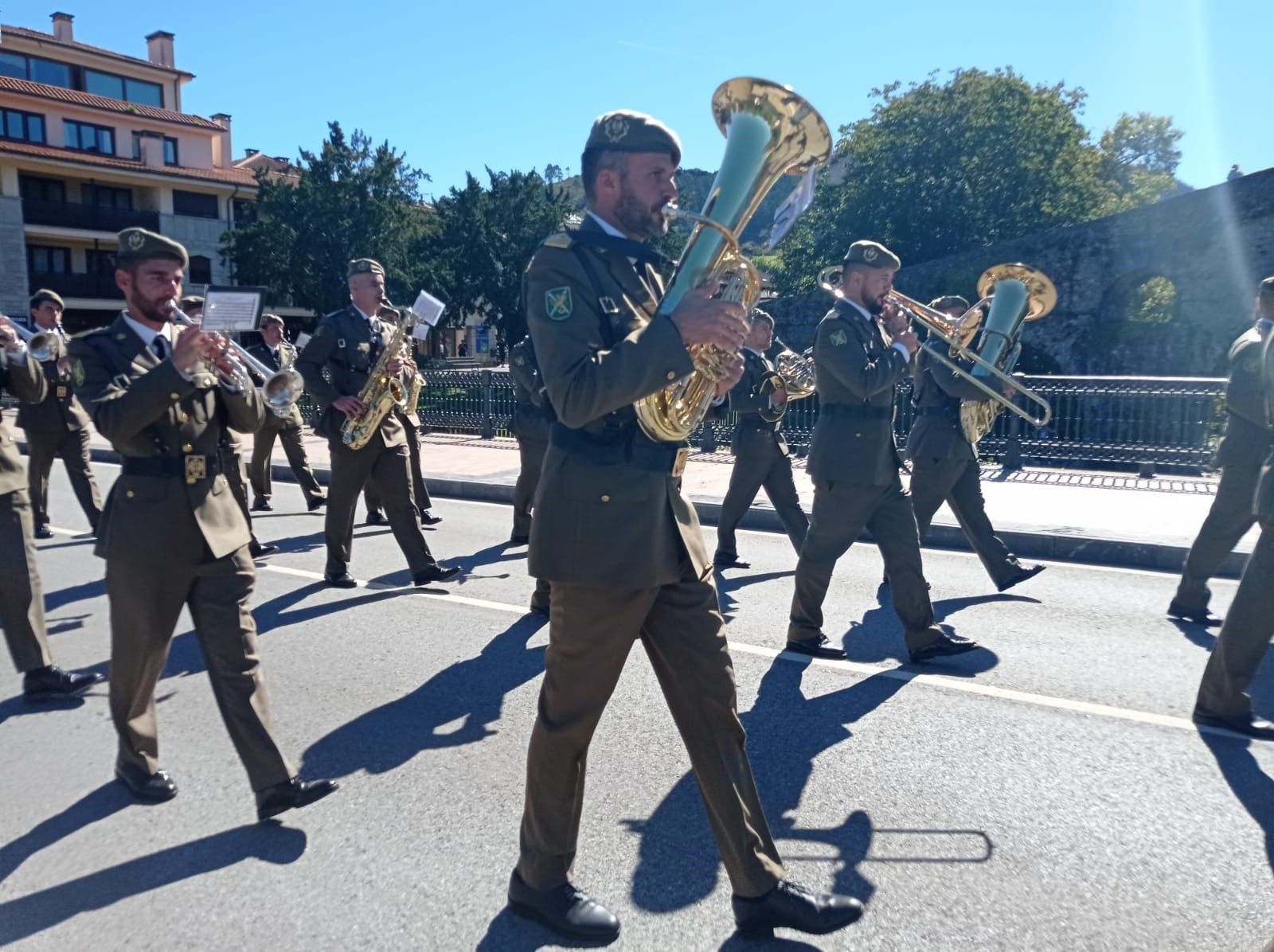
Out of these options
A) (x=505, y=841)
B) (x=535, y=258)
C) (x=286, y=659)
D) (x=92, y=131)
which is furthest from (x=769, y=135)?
(x=92, y=131)

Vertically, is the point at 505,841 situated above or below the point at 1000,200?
below

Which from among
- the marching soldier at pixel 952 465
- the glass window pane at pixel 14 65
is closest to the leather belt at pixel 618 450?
the marching soldier at pixel 952 465

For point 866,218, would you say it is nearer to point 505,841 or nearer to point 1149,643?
point 1149,643

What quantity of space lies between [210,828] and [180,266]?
2.00 m

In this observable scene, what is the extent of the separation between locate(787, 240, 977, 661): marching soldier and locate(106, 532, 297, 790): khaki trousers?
2.87 m

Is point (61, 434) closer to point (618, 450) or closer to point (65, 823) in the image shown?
point (65, 823)

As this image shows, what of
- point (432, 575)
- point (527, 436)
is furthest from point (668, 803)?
point (527, 436)

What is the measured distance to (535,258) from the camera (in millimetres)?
2859

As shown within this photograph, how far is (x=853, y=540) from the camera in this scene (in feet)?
17.9

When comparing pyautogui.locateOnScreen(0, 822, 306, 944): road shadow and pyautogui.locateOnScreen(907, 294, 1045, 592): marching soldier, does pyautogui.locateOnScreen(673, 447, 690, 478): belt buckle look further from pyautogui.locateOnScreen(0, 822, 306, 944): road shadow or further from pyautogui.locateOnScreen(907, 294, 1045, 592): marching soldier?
pyautogui.locateOnScreen(907, 294, 1045, 592): marching soldier

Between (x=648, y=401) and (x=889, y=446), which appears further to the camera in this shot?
(x=889, y=446)

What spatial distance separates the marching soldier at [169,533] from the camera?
360 centimetres

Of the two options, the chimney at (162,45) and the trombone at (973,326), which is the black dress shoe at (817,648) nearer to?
the trombone at (973,326)

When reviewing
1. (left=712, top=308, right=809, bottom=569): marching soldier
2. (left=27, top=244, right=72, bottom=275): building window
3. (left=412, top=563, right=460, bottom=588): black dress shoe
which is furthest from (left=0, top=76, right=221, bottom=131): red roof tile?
(left=712, top=308, right=809, bottom=569): marching soldier
